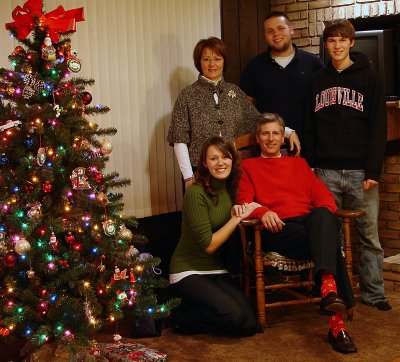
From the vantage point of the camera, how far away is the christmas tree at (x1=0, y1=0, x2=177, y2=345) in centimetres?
270

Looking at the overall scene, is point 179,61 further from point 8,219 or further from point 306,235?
point 8,219

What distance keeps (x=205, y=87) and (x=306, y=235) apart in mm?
1112

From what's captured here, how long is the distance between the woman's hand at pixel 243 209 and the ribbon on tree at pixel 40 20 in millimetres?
1174

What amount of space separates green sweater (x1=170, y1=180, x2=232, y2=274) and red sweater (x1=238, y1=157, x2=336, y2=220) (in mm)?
159

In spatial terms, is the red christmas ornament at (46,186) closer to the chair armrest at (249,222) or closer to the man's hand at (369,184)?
the chair armrest at (249,222)

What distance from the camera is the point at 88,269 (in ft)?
9.27

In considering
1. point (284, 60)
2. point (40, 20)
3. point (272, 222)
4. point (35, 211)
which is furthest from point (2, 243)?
point (284, 60)

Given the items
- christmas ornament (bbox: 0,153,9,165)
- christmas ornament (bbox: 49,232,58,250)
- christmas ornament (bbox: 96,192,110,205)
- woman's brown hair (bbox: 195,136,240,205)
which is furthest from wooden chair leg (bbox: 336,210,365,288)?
christmas ornament (bbox: 0,153,9,165)

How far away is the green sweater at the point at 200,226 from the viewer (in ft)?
10.5

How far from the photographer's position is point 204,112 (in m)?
3.73

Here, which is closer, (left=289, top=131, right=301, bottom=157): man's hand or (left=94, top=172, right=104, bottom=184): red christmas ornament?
(left=94, top=172, right=104, bottom=184): red christmas ornament

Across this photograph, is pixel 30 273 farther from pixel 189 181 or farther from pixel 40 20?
pixel 189 181

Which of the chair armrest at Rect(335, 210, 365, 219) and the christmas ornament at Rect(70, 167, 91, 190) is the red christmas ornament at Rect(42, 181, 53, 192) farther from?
the chair armrest at Rect(335, 210, 365, 219)

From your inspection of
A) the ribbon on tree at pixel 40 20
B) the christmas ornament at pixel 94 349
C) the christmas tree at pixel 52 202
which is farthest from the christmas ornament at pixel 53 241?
the ribbon on tree at pixel 40 20
